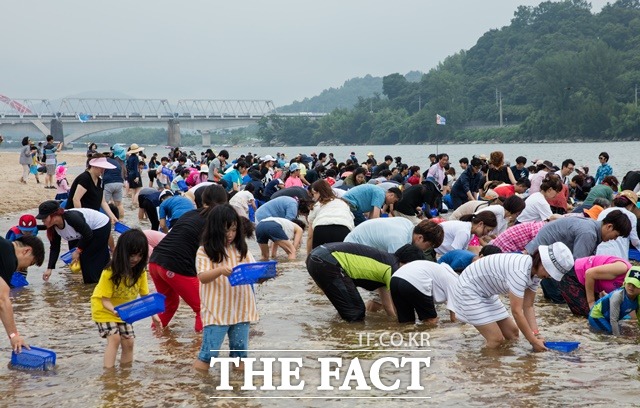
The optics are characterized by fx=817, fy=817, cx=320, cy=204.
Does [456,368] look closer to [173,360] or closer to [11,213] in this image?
[173,360]

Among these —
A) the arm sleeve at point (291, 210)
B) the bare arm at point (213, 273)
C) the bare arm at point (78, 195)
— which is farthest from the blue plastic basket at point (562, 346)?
the bare arm at point (78, 195)

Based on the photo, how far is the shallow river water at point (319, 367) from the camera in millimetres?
5801

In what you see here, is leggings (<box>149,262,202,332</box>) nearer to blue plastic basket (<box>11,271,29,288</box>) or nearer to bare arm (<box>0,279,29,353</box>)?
bare arm (<box>0,279,29,353</box>)

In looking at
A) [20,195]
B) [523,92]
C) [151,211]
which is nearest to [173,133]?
[523,92]

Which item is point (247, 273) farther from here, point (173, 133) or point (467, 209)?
point (173, 133)

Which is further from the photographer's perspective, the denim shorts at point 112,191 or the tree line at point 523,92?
the tree line at point 523,92

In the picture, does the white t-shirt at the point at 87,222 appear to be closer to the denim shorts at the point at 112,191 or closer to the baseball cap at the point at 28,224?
the baseball cap at the point at 28,224

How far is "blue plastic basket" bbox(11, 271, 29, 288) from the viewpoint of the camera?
32.9 feet

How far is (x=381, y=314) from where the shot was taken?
8.48 metres

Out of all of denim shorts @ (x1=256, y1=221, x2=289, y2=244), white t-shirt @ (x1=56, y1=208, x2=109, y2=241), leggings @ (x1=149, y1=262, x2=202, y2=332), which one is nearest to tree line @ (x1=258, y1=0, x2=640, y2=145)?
denim shorts @ (x1=256, y1=221, x2=289, y2=244)

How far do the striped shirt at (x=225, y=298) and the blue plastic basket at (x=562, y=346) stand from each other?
8.84 feet

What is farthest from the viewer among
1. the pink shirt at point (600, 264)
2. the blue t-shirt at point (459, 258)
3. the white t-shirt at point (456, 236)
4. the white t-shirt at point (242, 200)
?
the white t-shirt at point (242, 200)

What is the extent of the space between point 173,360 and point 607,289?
163 inches

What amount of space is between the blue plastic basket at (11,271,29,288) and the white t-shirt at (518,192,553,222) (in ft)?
21.6
